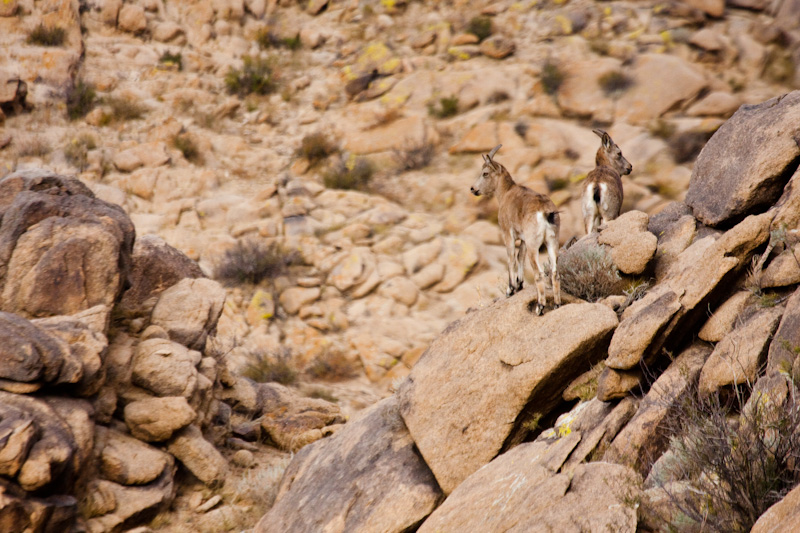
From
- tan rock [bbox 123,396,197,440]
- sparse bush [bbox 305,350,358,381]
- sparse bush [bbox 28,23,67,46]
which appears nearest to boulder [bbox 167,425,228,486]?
tan rock [bbox 123,396,197,440]

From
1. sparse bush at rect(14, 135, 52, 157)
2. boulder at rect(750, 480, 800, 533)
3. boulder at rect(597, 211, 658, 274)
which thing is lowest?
sparse bush at rect(14, 135, 52, 157)

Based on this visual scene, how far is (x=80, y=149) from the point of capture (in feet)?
64.9

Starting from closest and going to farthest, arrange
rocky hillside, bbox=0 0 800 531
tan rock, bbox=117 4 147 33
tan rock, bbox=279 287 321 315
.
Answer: rocky hillside, bbox=0 0 800 531 → tan rock, bbox=279 287 321 315 → tan rock, bbox=117 4 147 33

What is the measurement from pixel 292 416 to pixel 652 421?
25.8ft

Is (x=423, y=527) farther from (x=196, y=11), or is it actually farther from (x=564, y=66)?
(x=196, y=11)

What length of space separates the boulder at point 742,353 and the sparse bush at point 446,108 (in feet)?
56.6

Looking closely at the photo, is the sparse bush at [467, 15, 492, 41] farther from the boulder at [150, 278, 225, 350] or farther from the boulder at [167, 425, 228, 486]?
the boulder at [167, 425, 228, 486]

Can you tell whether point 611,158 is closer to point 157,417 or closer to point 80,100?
point 157,417

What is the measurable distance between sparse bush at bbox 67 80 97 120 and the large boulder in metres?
13.7

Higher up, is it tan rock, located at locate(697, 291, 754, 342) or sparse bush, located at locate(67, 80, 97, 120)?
tan rock, located at locate(697, 291, 754, 342)

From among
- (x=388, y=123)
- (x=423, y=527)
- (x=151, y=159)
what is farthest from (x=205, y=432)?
(x=388, y=123)

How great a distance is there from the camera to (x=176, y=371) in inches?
361

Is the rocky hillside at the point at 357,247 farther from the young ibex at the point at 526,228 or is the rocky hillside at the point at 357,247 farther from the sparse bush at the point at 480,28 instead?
the young ibex at the point at 526,228

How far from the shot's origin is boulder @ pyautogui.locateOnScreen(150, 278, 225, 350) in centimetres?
1016
